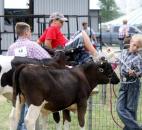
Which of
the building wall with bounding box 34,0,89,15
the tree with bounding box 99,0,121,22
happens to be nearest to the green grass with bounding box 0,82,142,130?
the building wall with bounding box 34,0,89,15

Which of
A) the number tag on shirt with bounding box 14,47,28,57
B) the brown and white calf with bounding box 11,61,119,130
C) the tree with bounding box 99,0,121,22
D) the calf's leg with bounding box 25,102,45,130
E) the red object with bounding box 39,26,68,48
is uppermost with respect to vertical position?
the tree with bounding box 99,0,121,22

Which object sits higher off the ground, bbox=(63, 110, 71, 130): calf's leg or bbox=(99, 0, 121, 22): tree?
bbox=(99, 0, 121, 22): tree

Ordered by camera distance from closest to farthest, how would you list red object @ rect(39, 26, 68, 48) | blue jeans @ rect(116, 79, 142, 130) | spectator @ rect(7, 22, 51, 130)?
spectator @ rect(7, 22, 51, 130), blue jeans @ rect(116, 79, 142, 130), red object @ rect(39, 26, 68, 48)

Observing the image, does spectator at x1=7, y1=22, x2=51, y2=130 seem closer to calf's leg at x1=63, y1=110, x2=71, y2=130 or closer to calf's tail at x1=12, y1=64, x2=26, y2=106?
calf's leg at x1=63, y1=110, x2=71, y2=130

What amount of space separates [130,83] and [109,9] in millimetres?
105602

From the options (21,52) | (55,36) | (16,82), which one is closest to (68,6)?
(55,36)

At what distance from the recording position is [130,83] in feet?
25.7

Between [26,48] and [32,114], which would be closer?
[32,114]

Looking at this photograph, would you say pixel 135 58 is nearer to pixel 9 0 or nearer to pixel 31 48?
pixel 31 48

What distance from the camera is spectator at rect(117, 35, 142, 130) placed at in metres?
7.71

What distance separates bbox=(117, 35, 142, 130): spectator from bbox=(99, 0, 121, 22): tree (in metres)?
93.6

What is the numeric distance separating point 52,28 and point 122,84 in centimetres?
157

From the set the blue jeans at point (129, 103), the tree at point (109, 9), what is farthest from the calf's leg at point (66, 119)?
the tree at point (109, 9)

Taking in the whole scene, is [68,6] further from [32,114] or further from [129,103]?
[32,114]
